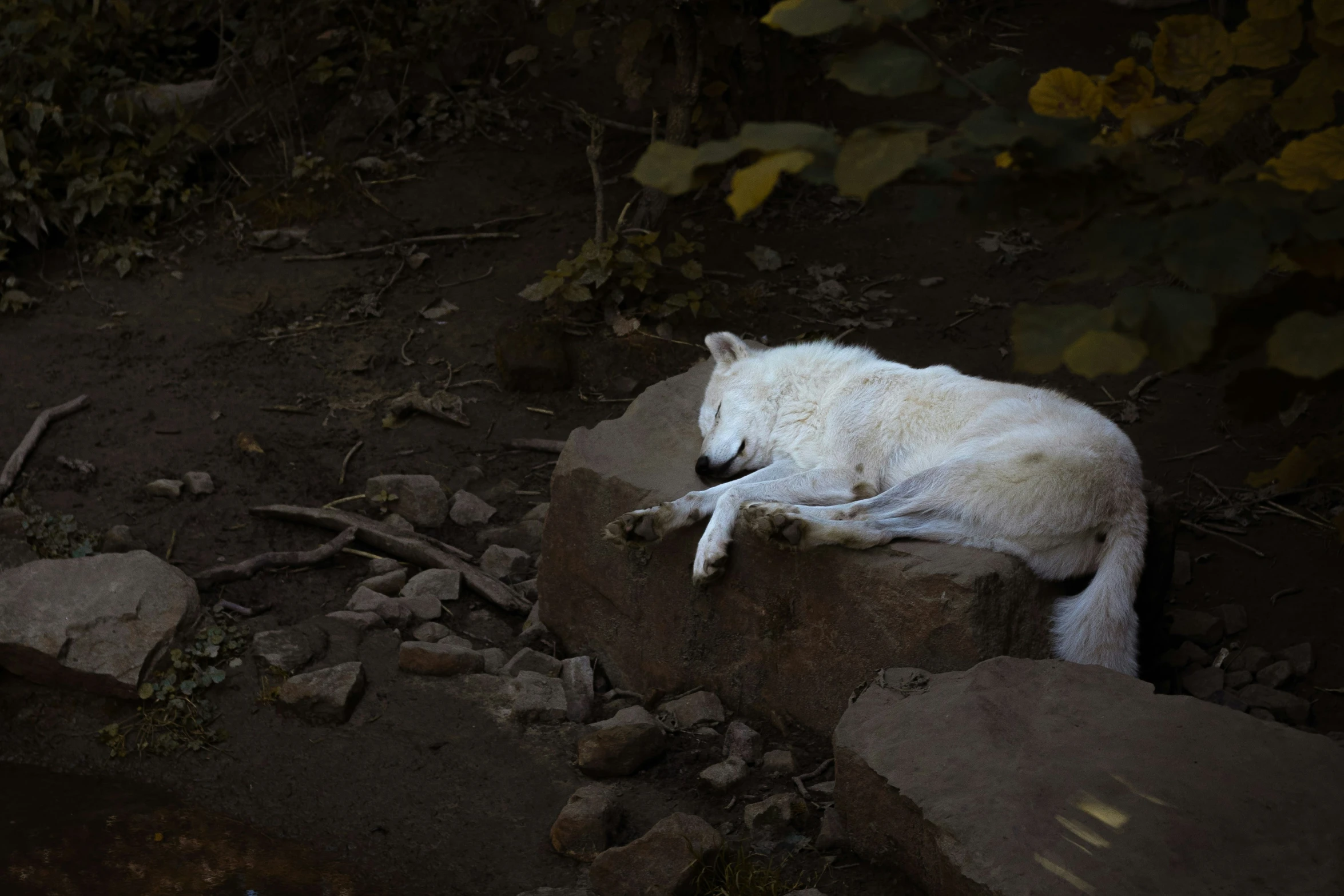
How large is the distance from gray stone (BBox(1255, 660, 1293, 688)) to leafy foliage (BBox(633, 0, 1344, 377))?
3.28 metres

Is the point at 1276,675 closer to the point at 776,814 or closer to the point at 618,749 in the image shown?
the point at 776,814

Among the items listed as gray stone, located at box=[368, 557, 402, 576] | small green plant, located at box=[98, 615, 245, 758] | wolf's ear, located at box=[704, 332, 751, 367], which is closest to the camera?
small green plant, located at box=[98, 615, 245, 758]

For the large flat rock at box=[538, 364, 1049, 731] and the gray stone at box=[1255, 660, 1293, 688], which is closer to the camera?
the large flat rock at box=[538, 364, 1049, 731]

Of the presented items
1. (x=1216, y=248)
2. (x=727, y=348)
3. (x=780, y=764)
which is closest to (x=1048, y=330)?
(x=1216, y=248)

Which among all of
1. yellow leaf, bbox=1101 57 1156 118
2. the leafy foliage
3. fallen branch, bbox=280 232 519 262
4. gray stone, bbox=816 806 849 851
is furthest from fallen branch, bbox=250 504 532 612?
the leafy foliage

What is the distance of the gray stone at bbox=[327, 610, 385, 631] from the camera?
4777 mm

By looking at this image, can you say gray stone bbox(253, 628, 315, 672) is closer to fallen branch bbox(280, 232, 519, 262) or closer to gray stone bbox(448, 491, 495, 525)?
gray stone bbox(448, 491, 495, 525)

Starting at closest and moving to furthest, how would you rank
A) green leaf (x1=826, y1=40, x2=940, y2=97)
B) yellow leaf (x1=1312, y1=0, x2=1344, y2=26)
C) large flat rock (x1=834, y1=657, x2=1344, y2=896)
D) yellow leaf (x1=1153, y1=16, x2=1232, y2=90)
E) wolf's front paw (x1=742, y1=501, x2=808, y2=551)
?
green leaf (x1=826, y1=40, x2=940, y2=97), yellow leaf (x1=1312, y1=0, x2=1344, y2=26), yellow leaf (x1=1153, y1=16, x2=1232, y2=90), large flat rock (x1=834, y1=657, x2=1344, y2=896), wolf's front paw (x1=742, y1=501, x2=808, y2=551)

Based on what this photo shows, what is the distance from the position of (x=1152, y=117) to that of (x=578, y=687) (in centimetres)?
324

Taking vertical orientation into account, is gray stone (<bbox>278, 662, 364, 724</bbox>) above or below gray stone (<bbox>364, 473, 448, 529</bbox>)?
above

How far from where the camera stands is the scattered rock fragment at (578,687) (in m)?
4.32

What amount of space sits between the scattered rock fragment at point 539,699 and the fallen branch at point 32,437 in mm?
3258

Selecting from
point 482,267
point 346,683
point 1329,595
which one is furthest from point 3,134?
point 1329,595

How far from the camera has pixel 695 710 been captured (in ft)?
13.9
